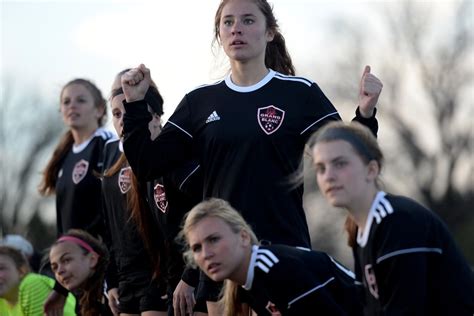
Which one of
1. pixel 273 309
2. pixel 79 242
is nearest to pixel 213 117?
pixel 273 309

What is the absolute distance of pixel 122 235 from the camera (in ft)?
31.0

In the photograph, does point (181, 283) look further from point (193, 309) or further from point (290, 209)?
point (290, 209)

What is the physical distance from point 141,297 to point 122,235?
505 millimetres

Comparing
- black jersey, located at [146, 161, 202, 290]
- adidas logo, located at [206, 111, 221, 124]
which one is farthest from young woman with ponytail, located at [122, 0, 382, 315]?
black jersey, located at [146, 161, 202, 290]

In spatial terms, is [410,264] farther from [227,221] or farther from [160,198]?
[160,198]

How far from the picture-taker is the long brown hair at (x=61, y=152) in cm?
1092

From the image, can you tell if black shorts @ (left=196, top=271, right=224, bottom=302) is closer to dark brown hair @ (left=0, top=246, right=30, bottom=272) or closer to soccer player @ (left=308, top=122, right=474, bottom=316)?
soccer player @ (left=308, top=122, right=474, bottom=316)

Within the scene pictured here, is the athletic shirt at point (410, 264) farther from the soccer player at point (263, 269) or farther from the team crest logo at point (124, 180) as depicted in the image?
the team crest logo at point (124, 180)

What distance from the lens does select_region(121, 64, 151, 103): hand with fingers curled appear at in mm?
7738

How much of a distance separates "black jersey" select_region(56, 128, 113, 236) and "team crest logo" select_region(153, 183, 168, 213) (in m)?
1.82

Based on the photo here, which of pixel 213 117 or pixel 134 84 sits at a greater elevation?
pixel 134 84

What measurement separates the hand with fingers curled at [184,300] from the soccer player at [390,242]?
5.87ft

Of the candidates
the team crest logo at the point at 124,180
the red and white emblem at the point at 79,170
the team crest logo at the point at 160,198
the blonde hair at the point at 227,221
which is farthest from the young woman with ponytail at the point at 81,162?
the blonde hair at the point at 227,221

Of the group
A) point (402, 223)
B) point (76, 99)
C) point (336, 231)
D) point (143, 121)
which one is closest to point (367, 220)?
point (402, 223)
